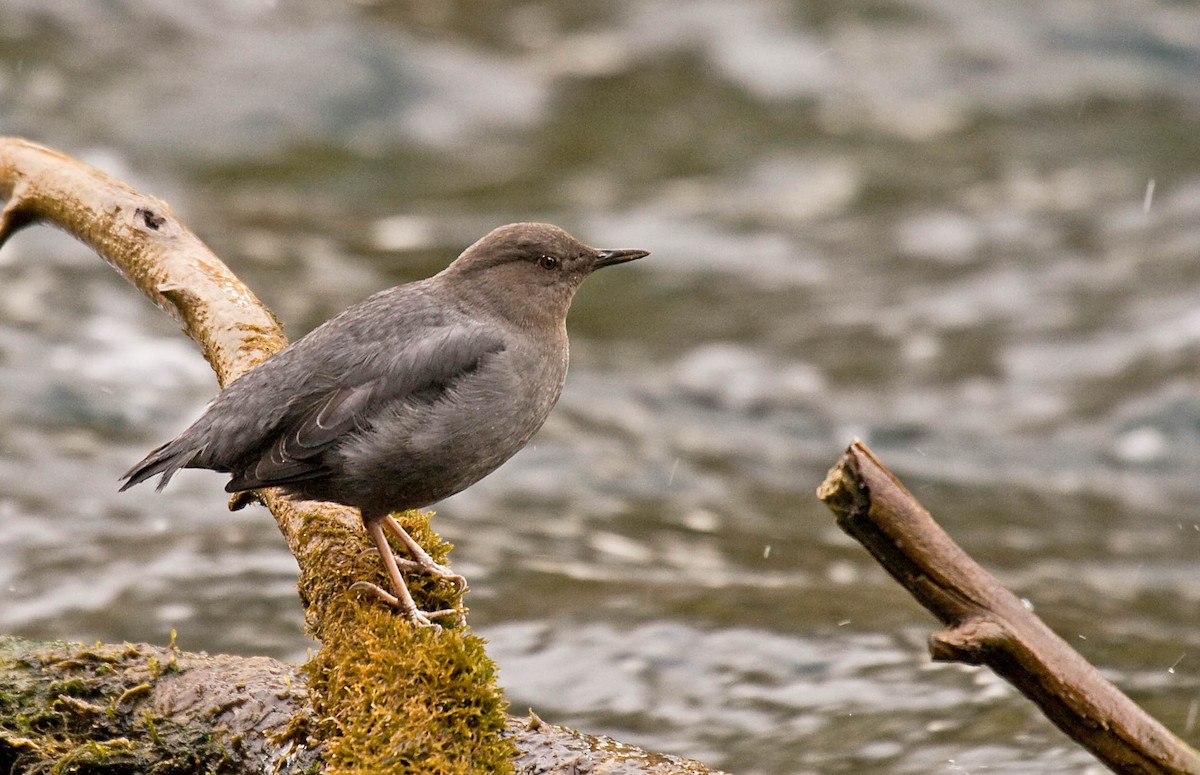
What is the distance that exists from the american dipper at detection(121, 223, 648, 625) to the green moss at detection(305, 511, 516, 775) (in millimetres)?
291

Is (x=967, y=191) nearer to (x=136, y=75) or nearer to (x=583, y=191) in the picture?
(x=583, y=191)

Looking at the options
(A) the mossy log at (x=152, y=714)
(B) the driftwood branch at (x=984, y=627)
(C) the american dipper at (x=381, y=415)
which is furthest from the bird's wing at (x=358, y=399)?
(B) the driftwood branch at (x=984, y=627)

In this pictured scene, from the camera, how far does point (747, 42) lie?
15180mm

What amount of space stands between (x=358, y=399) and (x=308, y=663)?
0.82 m

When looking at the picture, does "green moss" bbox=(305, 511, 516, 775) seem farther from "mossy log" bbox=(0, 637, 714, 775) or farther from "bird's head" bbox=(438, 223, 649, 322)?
"bird's head" bbox=(438, 223, 649, 322)

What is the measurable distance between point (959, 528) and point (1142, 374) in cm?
255

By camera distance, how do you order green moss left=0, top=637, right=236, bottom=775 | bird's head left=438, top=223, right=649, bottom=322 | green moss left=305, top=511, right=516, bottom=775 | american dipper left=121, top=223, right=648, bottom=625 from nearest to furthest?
green moss left=305, top=511, right=516, bottom=775
green moss left=0, top=637, right=236, bottom=775
american dipper left=121, top=223, right=648, bottom=625
bird's head left=438, top=223, right=649, bottom=322

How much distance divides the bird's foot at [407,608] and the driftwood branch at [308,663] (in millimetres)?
34

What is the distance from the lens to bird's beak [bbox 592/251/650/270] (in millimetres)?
4406

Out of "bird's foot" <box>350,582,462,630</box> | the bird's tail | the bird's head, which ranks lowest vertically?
"bird's foot" <box>350,582,462,630</box>

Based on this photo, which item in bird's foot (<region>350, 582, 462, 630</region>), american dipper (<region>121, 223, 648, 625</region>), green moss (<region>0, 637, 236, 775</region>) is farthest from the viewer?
american dipper (<region>121, 223, 648, 625</region>)

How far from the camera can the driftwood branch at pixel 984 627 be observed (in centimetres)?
265

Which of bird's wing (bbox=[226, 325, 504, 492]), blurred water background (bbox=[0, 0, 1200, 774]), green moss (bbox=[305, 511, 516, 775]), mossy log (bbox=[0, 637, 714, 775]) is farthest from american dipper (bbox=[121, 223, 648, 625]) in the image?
blurred water background (bbox=[0, 0, 1200, 774])

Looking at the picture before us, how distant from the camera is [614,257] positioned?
452 cm
